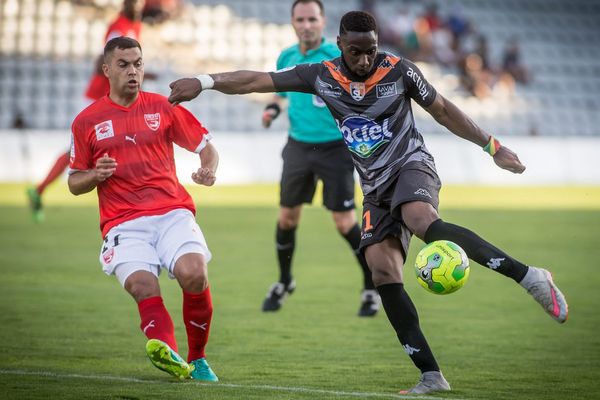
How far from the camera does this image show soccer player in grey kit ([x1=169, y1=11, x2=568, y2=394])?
6129 millimetres

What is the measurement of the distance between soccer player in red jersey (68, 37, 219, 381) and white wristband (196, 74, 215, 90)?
19.9 inches

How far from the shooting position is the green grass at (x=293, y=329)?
6.31 meters

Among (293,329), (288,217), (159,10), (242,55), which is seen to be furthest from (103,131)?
(242,55)

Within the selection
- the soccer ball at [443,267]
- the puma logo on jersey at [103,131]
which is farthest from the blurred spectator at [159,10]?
the soccer ball at [443,267]

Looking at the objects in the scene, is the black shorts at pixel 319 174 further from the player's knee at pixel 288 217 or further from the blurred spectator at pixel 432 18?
the blurred spectator at pixel 432 18

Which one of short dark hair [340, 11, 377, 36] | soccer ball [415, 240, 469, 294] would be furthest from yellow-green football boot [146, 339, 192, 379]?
short dark hair [340, 11, 377, 36]

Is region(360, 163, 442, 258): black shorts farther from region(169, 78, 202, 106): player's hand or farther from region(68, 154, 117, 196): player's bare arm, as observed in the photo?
region(68, 154, 117, 196): player's bare arm

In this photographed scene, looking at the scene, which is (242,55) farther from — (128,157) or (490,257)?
(490,257)

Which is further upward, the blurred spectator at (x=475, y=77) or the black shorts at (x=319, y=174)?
the black shorts at (x=319, y=174)

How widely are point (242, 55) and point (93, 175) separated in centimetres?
2509

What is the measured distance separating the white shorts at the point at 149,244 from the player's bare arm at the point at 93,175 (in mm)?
329

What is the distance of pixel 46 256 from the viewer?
12.9 m

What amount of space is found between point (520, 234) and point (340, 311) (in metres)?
7.02

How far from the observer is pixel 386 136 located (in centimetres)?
635
